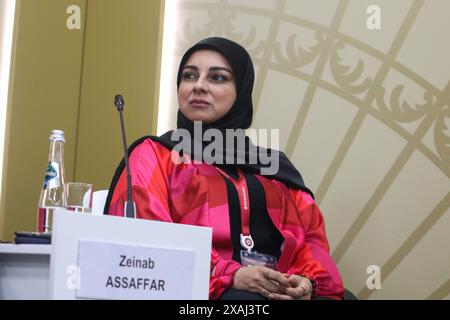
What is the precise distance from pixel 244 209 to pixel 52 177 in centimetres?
→ 63

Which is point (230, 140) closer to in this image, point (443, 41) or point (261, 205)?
point (261, 205)

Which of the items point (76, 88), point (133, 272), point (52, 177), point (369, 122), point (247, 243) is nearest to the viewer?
point (133, 272)

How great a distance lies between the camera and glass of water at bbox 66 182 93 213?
6.17 feet

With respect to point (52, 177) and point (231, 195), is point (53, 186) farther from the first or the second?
point (231, 195)

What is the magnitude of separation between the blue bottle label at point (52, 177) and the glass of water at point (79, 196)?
4.7 inches

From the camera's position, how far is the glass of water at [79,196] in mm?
1881

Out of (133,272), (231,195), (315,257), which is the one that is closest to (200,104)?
(231,195)

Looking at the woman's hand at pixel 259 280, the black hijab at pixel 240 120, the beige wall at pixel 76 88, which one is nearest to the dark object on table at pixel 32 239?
the woman's hand at pixel 259 280

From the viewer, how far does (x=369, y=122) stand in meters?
2.70

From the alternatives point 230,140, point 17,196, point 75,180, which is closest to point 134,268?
point 230,140

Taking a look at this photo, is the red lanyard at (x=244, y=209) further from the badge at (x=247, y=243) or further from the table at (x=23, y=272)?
the table at (x=23, y=272)

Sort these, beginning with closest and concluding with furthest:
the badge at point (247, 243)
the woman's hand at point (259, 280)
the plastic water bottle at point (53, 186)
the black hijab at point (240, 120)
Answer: the plastic water bottle at point (53, 186)
the woman's hand at point (259, 280)
the badge at point (247, 243)
the black hijab at point (240, 120)

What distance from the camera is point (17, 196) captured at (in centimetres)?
278

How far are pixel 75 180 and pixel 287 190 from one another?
1218 mm
